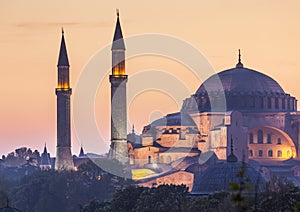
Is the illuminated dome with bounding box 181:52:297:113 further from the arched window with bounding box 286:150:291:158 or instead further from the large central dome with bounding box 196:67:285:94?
the arched window with bounding box 286:150:291:158

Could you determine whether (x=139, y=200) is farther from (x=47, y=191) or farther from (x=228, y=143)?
(x=228, y=143)

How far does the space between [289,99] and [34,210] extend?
1248 inches

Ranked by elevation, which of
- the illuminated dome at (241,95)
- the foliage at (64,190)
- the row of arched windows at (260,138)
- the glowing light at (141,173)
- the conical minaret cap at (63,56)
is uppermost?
the conical minaret cap at (63,56)

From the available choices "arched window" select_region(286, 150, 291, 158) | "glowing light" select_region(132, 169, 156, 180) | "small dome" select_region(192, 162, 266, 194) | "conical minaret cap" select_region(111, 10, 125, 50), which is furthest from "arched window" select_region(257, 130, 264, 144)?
"small dome" select_region(192, 162, 266, 194)

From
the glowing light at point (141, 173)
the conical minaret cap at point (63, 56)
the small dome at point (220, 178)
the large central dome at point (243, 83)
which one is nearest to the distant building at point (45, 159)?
the conical minaret cap at point (63, 56)

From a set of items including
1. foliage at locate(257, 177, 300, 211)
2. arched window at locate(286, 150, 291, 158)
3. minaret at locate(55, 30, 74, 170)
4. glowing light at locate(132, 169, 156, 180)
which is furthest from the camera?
minaret at locate(55, 30, 74, 170)

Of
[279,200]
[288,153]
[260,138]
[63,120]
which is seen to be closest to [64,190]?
[63,120]

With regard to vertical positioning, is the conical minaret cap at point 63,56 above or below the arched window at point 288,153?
above

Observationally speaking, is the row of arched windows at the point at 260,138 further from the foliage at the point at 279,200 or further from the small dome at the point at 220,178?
the foliage at the point at 279,200

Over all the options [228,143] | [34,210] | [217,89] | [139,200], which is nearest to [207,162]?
[228,143]

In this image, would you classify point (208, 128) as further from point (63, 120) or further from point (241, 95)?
point (63, 120)

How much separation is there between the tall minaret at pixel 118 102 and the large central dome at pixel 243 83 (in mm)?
8746

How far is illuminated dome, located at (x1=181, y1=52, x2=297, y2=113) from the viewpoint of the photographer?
12925cm

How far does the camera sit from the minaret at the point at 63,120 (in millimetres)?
130375
